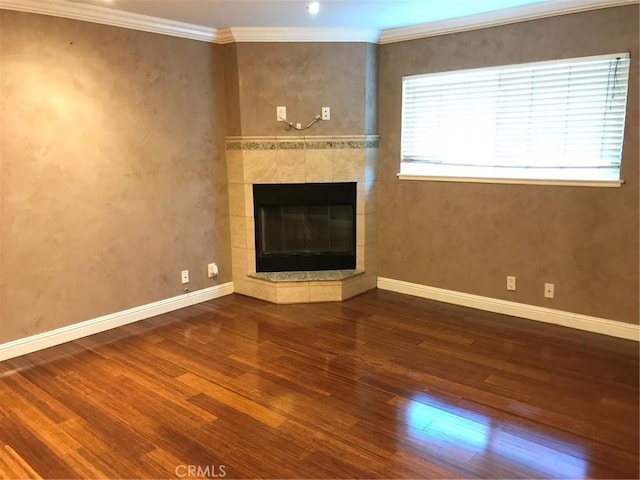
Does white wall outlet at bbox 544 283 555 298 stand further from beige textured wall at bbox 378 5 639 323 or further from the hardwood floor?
the hardwood floor

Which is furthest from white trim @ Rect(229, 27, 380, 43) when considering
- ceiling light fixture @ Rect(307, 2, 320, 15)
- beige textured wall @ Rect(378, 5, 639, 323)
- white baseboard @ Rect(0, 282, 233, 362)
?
white baseboard @ Rect(0, 282, 233, 362)

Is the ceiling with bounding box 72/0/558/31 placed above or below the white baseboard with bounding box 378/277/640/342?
above

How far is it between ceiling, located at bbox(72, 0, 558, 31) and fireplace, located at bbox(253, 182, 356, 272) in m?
1.35

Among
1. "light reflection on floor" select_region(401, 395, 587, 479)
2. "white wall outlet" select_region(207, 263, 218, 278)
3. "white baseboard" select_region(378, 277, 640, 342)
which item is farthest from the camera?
"white wall outlet" select_region(207, 263, 218, 278)

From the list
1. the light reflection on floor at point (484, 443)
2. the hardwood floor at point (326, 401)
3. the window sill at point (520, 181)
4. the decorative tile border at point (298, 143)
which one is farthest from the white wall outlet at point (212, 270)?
the light reflection on floor at point (484, 443)

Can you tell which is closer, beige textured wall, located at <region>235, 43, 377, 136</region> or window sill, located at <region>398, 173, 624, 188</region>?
window sill, located at <region>398, 173, 624, 188</region>

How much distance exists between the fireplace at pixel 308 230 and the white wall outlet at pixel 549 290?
1611 millimetres

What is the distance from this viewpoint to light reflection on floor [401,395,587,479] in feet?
7.11

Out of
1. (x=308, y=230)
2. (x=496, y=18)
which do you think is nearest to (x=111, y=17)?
(x=308, y=230)

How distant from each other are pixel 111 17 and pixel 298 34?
1410 millimetres

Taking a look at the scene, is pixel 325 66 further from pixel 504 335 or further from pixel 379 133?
pixel 504 335

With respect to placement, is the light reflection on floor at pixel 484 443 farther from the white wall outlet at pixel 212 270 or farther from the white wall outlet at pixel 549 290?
the white wall outlet at pixel 212 270

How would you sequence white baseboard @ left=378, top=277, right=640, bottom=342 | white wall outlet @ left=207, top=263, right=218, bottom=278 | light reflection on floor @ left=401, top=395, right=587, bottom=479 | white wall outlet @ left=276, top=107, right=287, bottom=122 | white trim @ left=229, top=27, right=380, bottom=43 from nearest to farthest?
light reflection on floor @ left=401, top=395, right=587, bottom=479 < white baseboard @ left=378, top=277, right=640, bottom=342 < white trim @ left=229, top=27, right=380, bottom=43 < white wall outlet @ left=276, top=107, right=287, bottom=122 < white wall outlet @ left=207, top=263, right=218, bottom=278

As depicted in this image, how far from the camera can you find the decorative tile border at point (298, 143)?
4262 millimetres
